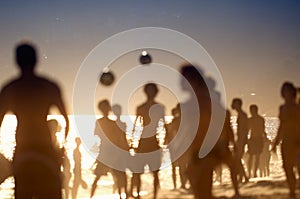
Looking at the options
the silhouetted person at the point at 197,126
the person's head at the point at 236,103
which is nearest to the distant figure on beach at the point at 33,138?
the silhouetted person at the point at 197,126

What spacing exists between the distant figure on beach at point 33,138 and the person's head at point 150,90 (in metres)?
2.96

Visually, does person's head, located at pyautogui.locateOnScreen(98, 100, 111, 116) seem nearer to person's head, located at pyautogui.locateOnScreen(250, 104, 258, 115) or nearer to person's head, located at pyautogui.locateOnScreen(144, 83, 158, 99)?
person's head, located at pyautogui.locateOnScreen(144, 83, 158, 99)

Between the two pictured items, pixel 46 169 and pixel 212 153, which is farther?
pixel 212 153

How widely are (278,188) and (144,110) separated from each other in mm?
3099

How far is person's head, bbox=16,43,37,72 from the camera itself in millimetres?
5379

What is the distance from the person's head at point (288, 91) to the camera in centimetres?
784

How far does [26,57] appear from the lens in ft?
17.8

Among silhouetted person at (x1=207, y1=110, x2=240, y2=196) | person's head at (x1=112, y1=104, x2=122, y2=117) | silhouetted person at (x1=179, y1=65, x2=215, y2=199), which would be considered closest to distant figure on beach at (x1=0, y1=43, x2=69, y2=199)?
silhouetted person at (x1=179, y1=65, x2=215, y2=199)

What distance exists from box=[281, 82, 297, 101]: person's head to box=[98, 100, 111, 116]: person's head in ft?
8.90

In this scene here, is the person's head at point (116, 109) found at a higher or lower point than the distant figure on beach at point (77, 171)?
higher

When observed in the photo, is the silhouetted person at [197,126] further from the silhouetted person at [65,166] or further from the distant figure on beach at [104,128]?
the distant figure on beach at [104,128]

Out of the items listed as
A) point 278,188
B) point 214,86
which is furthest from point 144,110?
point 278,188

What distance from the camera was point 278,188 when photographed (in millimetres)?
9852

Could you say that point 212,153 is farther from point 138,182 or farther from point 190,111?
point 138,182
